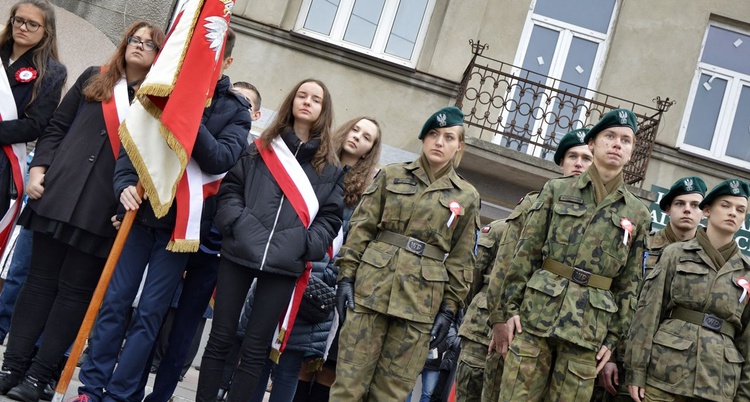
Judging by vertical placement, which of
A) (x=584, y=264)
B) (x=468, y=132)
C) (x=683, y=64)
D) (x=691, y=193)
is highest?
(x=683, y=64)

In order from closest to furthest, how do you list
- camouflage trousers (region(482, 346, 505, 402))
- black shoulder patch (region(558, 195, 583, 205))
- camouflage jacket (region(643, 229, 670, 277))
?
black shoulder patch (region(558, 195, 583, 205)) < camouflage trousers (region(482, 346, 505, 402)) < camouflage jacket (region(643, 229, 670, 277))

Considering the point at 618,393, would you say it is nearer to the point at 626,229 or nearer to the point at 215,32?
the point at 626,229

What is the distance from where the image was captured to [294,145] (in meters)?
4.78

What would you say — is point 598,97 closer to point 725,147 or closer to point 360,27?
point 725,147

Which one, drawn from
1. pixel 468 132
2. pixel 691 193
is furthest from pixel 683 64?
pixel 691 193

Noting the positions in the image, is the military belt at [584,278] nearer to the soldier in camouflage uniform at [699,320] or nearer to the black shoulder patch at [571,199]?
the black shoulder patch at [571,199]

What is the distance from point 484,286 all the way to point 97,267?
269cm

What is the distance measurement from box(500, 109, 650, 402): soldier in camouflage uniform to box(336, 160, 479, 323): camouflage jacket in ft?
1.19

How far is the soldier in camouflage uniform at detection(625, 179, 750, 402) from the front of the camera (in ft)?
14.6

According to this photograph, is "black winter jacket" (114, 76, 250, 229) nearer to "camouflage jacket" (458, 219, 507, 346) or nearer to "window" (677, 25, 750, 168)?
"camouflage jacket" (458, 219, 507, 346)

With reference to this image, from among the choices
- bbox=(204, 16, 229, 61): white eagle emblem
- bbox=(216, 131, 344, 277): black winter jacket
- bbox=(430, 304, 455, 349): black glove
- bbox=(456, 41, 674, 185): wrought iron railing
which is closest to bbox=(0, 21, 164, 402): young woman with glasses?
bbox=(204, 16, 229, 61): white eagle emblem

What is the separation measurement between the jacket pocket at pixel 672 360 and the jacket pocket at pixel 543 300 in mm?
802

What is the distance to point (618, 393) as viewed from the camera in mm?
4668

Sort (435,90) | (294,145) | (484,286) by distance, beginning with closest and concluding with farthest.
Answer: (294,145) → (484,286) → (435,90)
